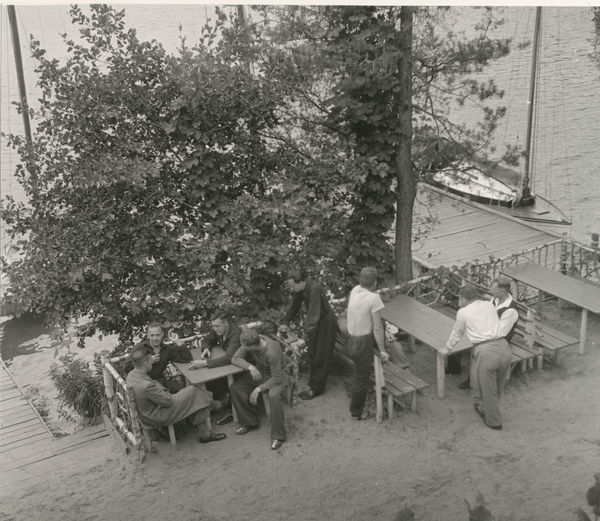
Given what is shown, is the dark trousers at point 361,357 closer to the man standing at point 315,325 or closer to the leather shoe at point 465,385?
the man standing at point 315,325

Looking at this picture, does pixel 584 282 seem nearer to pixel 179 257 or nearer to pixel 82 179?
pixel 179 257

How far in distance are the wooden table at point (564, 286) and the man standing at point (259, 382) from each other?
4206 mm

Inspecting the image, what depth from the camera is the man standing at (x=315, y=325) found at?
7.82 meters

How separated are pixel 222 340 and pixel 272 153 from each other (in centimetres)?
349

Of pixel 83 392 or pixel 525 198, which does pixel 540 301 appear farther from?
pixel 525 198

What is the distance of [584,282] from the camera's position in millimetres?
9953

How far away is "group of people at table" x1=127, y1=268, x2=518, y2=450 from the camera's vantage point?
7.25 m

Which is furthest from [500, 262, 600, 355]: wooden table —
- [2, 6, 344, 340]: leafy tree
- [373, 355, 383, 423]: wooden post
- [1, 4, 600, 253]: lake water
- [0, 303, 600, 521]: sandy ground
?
[1, 4, 600, 253]: lake water

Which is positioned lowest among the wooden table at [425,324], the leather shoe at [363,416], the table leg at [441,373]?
the leather shoe at [363,416]

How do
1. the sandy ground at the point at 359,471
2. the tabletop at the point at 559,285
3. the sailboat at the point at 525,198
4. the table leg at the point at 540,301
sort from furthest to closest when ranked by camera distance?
the sailboat at the point at 525,198 → the table leg at the point at 540,301 → the tabletop at the point at 559,285 → the sandy ground at the point at 359,471

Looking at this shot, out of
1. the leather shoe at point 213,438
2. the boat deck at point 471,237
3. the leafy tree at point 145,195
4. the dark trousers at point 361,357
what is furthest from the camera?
the boat deck at point 471,237

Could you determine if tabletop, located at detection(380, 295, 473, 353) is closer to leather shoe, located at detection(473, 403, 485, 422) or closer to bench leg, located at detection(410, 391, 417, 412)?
bench leg, located at detection(410, 391, 417, 412)

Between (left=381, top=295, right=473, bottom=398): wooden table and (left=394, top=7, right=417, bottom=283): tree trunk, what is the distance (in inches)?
79.5

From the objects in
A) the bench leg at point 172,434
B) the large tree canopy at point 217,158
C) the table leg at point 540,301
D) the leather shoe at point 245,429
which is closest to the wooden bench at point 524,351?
the table leg at point 540,301
